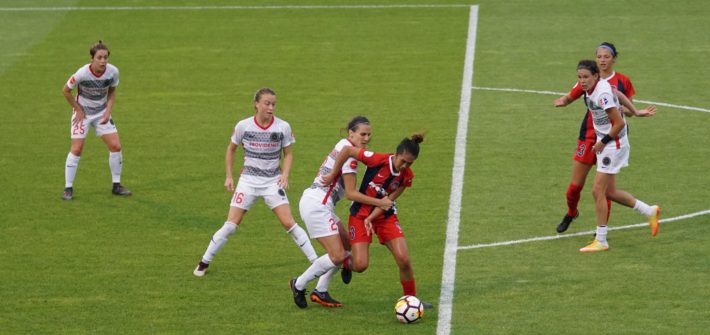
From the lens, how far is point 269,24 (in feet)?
99.0

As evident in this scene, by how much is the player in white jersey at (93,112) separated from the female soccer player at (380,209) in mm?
5616

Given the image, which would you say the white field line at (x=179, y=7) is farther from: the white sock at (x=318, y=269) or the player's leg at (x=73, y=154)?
the white sock at (x=318, y=269)

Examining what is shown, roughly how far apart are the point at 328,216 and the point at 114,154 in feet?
18.4

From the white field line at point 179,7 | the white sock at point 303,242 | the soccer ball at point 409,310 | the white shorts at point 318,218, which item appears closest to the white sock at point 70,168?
the white sock at point 303,242

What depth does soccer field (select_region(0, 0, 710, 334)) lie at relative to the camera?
43.4 feet

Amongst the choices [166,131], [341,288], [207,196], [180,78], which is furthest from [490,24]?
[341,288]

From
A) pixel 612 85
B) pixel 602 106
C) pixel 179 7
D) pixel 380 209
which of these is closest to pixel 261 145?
pixel 380 209

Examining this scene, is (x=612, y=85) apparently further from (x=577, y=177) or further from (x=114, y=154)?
(x=114, y=154)

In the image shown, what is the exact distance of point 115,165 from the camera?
58.6ft

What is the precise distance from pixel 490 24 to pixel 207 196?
13.3m

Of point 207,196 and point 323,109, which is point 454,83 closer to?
point 323,109

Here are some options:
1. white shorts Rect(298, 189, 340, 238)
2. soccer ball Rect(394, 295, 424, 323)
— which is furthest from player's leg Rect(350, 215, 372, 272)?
soccer ball Rect(394, 295, 424, 323)

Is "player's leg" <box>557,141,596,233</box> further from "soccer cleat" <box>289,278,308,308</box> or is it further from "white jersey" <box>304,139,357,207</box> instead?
"soccer cleat" <box>289,278,308,308</box>

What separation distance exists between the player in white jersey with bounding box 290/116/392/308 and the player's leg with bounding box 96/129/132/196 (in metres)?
5.28
